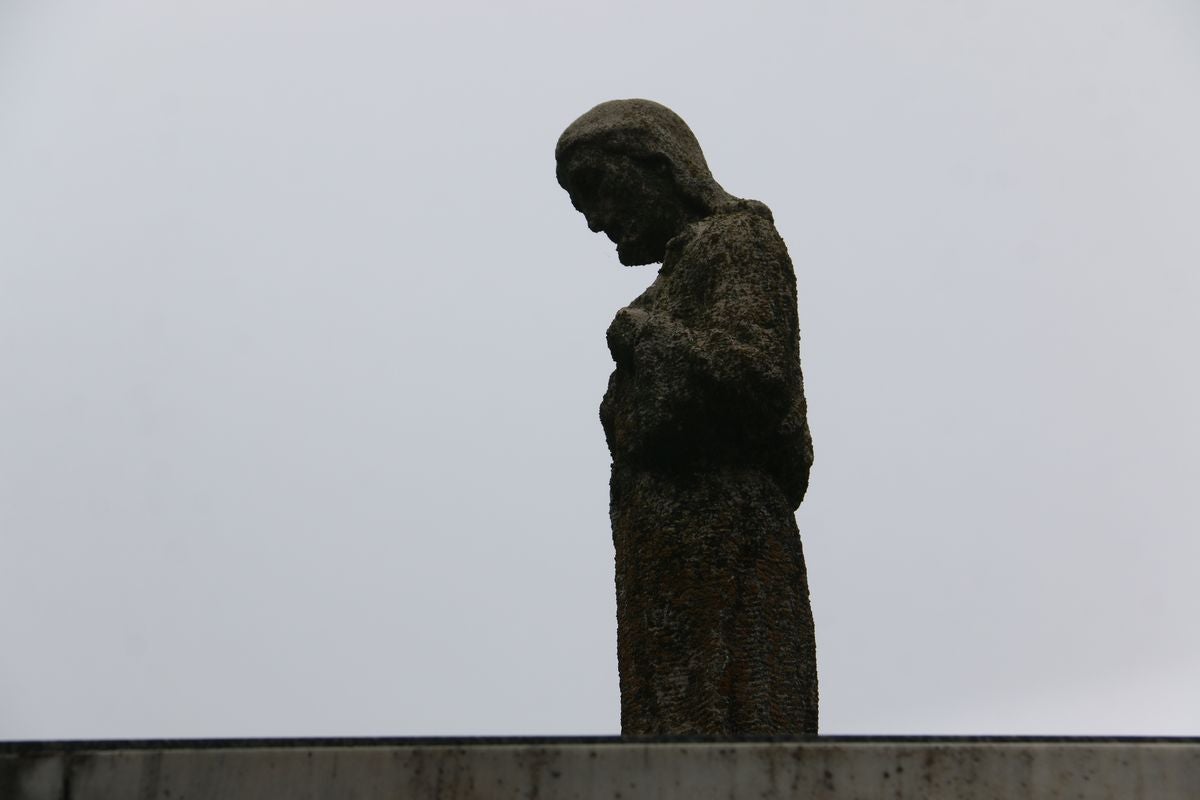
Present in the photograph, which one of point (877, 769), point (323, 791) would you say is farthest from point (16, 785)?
point (877, 769)

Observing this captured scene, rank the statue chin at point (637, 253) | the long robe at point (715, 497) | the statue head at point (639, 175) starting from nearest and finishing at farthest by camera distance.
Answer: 1. the long robe at point (715, 497)
2. the statue head at point (639, 175)
3. the statue chin at point (637, 253)

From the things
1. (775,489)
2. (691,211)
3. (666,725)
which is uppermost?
(691,211)

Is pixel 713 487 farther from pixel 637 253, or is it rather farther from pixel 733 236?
pixel 637 253

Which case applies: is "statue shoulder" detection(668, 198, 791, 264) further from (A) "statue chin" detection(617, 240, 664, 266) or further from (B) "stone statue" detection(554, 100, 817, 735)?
(A) "statue chin" detection(617, 240, 664, 266)

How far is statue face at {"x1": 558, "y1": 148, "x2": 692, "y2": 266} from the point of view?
835 cm

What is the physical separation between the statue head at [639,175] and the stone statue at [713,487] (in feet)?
0.80

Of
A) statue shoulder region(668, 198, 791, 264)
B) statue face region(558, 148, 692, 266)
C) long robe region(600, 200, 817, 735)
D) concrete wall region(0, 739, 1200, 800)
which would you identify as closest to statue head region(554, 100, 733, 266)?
statue face region(558, 148, 692, 266)

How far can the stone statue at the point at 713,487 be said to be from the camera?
7.04m

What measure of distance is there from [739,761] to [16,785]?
2.32 m

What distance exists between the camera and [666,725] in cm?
703

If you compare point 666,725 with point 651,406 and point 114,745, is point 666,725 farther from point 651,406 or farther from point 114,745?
point 114,745

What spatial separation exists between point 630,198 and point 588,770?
369 centimetres

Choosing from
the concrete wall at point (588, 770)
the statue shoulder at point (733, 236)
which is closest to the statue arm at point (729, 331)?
the statue shoulder at point (733, 236)

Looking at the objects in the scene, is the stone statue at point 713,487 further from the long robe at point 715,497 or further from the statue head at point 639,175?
the statue head at point 639,175
